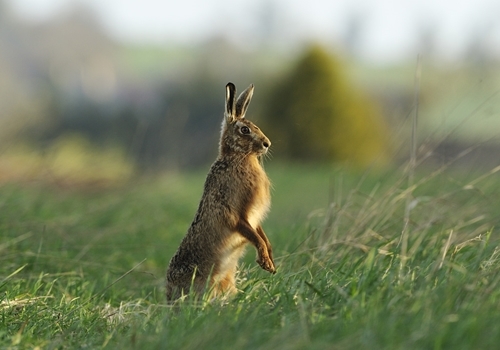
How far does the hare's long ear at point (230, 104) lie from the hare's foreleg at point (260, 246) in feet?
2.41

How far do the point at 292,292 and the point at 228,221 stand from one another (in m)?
0.88

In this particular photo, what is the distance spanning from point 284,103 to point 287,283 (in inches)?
618

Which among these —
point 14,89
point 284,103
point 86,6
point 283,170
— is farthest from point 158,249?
point 86,6

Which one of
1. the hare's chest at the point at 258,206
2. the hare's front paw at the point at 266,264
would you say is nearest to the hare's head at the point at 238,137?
the hare's chest at the point at 258,206

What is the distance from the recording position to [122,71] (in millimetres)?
69688

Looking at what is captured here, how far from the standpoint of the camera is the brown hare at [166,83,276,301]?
5117 mm

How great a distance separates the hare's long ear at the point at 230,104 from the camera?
5.29 meters

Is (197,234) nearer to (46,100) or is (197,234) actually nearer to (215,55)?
(46,100)

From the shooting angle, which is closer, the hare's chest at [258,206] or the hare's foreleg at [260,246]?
the hare's foreleg at [260,246]

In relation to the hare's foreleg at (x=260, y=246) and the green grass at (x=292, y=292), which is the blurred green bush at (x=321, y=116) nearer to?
the green grass at (x=292, y=292)

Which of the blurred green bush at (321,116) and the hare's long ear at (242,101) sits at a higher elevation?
the hare's long ear at (242,101)

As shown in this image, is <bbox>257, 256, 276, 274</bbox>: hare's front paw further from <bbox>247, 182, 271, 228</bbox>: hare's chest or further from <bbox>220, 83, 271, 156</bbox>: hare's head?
<bbox>220, 83, 271, 156</bbox>: hare's head

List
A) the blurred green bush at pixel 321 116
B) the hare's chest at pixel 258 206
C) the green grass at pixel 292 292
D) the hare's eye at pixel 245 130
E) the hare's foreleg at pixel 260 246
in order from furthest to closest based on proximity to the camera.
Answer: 1. the blurred green bush at pixel 321 116
2. the hare's eye at pixel 245 130
3. the hare's chest at pixel 258 206
4. the hare's foreleg at pixel 260 246
5. the green grass at pixel 292 292

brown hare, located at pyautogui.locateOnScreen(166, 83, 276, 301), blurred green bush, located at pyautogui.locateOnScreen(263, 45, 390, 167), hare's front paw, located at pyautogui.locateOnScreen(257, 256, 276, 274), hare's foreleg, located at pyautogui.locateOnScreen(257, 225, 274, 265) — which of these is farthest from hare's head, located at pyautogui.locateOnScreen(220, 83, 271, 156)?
blurred green bush, located at pyautogui.locateOnScreen(263, 45, 390, 167)
